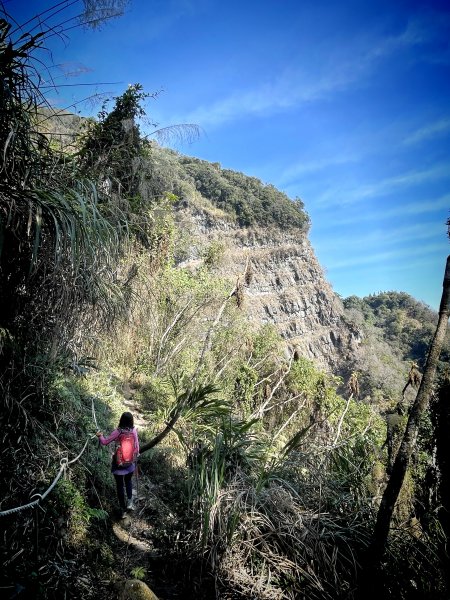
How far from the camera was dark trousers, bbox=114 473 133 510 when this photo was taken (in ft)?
14.9

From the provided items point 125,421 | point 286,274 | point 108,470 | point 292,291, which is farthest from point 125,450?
point 286,274

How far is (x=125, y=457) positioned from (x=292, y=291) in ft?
199

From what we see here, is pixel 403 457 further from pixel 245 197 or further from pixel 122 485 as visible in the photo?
pixel 245 197

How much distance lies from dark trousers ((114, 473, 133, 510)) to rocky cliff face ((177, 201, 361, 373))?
163ft

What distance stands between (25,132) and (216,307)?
12.8 m

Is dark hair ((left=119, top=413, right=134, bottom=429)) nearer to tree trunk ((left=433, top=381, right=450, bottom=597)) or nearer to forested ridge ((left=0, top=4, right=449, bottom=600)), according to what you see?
forested ridge ((left=0, top=4, right=449, bottom=600))

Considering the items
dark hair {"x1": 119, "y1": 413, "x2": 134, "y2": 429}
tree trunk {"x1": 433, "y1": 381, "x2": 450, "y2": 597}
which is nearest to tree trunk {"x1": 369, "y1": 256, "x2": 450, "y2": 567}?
tree trunk {"x1": 433, "y1": 381, "x2": 450, "y2": 597}

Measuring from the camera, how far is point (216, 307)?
604 inches

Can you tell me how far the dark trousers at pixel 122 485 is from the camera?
455cm

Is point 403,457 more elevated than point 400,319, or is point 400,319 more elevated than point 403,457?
point 400,319

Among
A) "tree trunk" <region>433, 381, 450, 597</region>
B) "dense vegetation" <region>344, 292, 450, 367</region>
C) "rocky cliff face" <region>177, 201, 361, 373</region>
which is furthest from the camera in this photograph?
"dense vegetation" <region>344, 292, 450, 367</region>

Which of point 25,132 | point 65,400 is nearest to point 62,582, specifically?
point 65,400

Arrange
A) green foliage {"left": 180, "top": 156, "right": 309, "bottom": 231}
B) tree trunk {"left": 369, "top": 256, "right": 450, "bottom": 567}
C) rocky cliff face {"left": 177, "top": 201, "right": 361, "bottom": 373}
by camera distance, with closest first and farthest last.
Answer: tree trunk {"left": 369, "top": 256, "right": 450, "bottom": 567}, rocky cliff face {"left": 177, "top": 201, "right": 361, "bottom": 373}, green foliage {"left": 180, "top": 156, "right": 309, "bottom": 231}

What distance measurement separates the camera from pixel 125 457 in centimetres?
446
